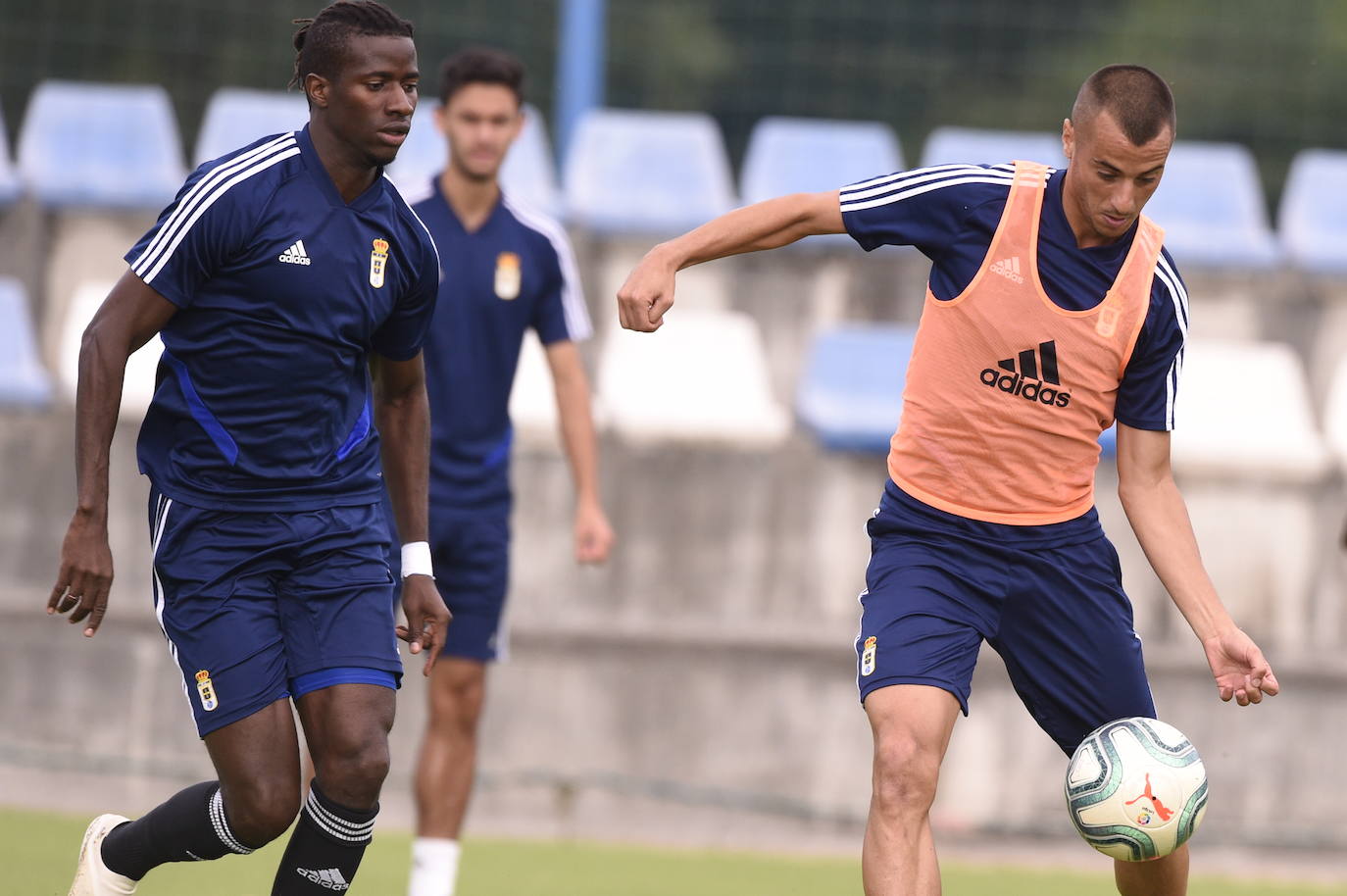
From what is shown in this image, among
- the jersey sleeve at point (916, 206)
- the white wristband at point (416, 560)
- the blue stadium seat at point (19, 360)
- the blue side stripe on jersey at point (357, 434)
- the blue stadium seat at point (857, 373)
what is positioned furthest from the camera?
the blue stadium seat at point (857, 373)

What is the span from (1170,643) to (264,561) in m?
5.93

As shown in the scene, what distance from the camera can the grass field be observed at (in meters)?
7.22

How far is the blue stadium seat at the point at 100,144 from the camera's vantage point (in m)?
10.2

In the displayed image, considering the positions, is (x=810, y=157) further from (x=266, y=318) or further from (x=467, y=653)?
(x=266, y=318)

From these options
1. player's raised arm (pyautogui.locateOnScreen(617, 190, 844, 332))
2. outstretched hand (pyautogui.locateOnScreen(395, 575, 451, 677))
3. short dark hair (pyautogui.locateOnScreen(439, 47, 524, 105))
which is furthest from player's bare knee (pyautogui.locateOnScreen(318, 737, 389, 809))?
short dark hair (pyautogui.locateOnScreen(439, 47, 524, 105))

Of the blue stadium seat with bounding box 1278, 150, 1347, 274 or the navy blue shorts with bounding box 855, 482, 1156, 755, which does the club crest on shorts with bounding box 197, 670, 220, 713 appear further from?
the blue stadium seat with bounding box 1278, 150, 1347, 274

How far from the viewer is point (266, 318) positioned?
15.7 ft

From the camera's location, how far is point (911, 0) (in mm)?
11039

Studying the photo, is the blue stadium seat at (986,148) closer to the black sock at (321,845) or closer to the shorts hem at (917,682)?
the shorts hem at (917,682)

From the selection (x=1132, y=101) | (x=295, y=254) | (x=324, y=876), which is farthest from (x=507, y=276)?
(x=1132, y=101)

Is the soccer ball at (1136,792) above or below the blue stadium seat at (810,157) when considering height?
below

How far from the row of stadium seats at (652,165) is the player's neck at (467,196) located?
3.01 meters

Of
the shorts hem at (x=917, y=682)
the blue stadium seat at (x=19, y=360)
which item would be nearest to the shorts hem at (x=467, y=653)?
the shorts hem at (x=917, y=682)

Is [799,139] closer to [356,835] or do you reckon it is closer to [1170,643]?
[1170,643]
